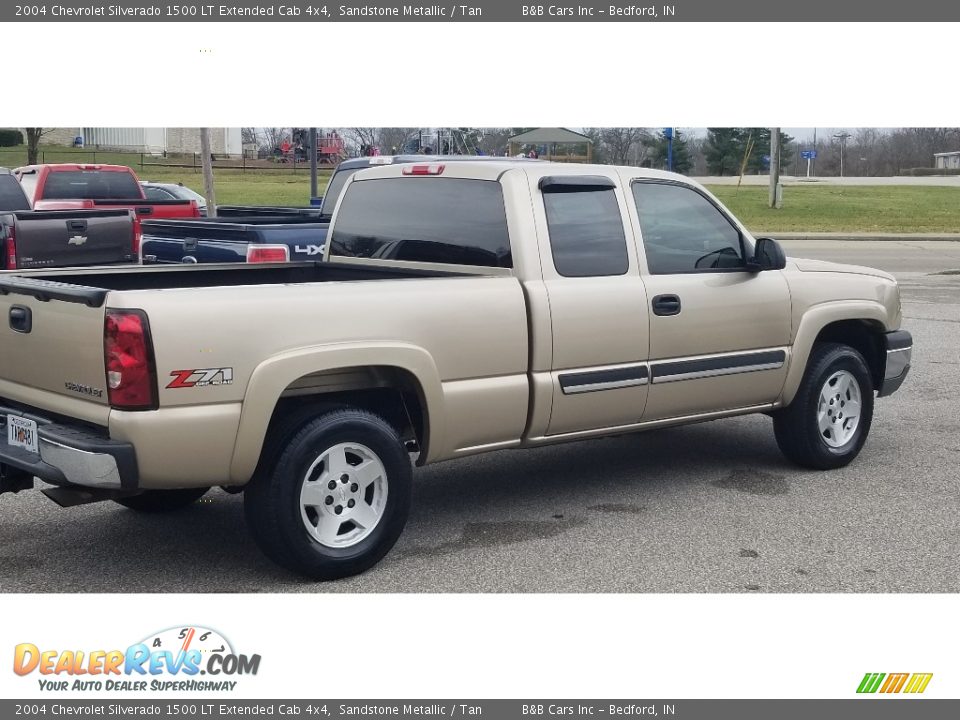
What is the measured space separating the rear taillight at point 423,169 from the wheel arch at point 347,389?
140 cm

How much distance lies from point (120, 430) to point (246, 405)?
0.52 meters

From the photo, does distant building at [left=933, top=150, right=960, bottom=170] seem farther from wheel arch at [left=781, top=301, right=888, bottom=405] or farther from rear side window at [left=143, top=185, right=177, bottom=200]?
wheel arch at [left=781, top=301, right=888, bottom=405]

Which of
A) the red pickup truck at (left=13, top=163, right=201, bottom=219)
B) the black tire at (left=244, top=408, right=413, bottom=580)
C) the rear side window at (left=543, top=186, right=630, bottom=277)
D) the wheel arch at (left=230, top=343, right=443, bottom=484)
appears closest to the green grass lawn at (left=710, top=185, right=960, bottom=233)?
→ the red pickup truck at (left=13, top=163, right=201, bottom=219)

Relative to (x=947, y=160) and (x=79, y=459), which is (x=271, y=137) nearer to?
(x=947, y=160)

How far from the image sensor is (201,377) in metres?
4.79

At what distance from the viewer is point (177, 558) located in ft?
18.5

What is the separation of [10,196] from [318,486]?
11410 millimetres

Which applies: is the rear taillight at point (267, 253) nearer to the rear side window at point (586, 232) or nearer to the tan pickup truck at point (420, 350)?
the tan pickup truck at point (420, 350)

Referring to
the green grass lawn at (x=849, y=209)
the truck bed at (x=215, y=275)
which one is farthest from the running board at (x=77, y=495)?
the green grass lawn at (x=849, y=209)

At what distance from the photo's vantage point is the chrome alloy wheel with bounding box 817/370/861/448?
24.0 feet

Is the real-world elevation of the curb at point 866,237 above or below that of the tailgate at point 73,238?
below

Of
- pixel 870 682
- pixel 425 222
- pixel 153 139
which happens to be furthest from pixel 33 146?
pixel 870 682

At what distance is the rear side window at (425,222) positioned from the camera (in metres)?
6.13

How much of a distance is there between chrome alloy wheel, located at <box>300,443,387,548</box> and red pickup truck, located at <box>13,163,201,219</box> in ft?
46.5
